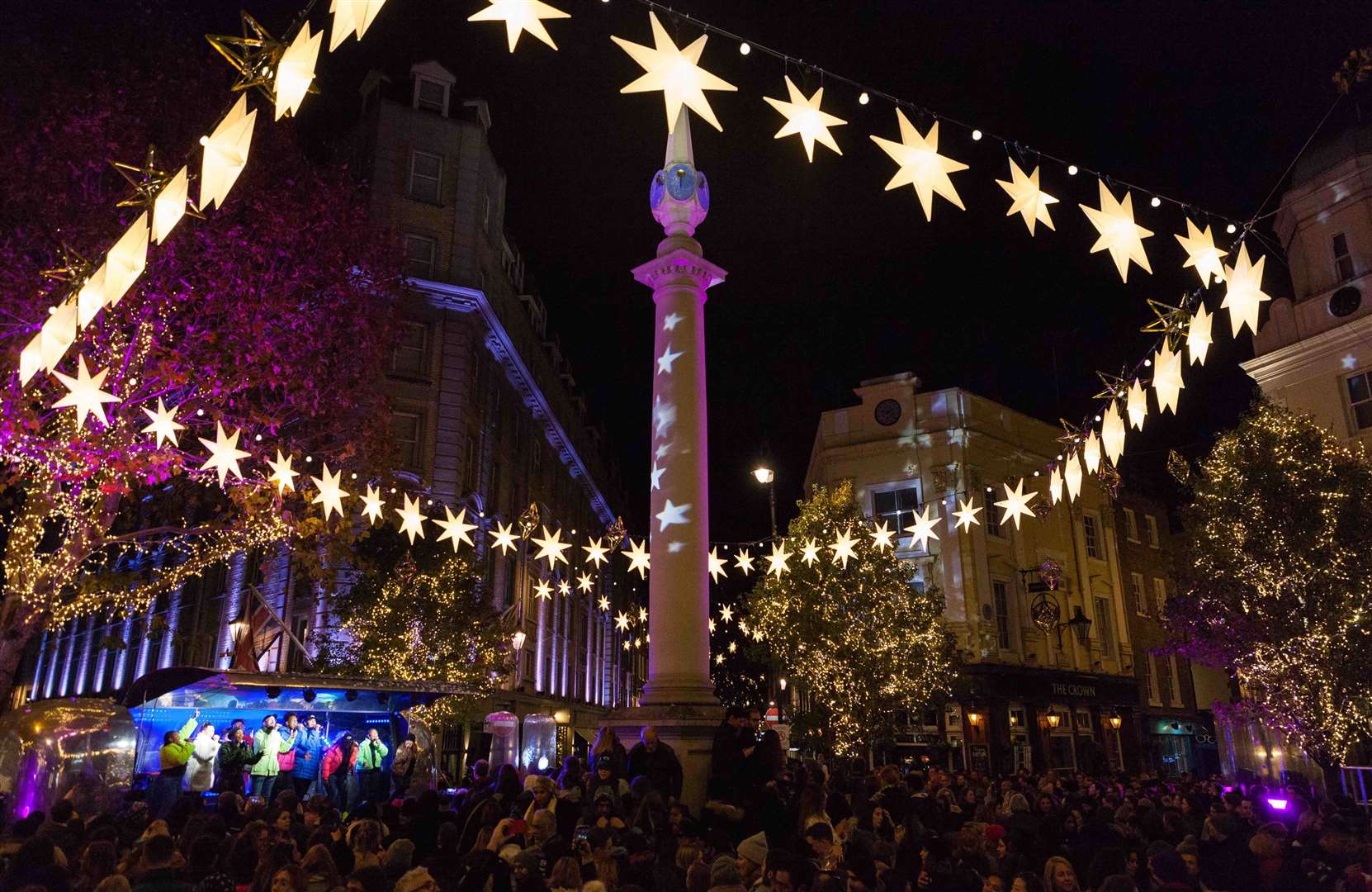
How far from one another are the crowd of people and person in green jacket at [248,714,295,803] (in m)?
3.56

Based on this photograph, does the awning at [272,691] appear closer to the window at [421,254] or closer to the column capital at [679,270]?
the column capital at [679,270]

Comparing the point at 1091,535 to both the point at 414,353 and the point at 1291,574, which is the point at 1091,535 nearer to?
the point at 1291,574

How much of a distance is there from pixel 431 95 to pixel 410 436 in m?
14.4

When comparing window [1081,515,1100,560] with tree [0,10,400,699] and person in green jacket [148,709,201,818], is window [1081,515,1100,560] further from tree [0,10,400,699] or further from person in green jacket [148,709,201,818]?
person in green jacket [148,709,201,818]

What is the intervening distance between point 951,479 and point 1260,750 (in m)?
14.0

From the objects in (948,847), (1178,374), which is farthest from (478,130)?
(948,847)

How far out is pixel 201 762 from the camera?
15.1 m

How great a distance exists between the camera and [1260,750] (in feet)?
99.6

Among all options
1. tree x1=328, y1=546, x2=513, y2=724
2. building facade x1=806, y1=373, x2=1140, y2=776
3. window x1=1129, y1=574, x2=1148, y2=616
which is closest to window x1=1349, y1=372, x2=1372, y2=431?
building facade x1=806, y1=373, x2=1140, y2=776

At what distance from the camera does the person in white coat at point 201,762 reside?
590 inches

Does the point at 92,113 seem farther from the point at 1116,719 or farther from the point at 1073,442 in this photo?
the point at 1116,719

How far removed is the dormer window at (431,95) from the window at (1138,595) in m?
36.9

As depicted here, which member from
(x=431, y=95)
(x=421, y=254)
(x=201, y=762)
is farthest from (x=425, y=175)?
(x=201, y=762)

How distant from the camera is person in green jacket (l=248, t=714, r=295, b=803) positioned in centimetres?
1566
